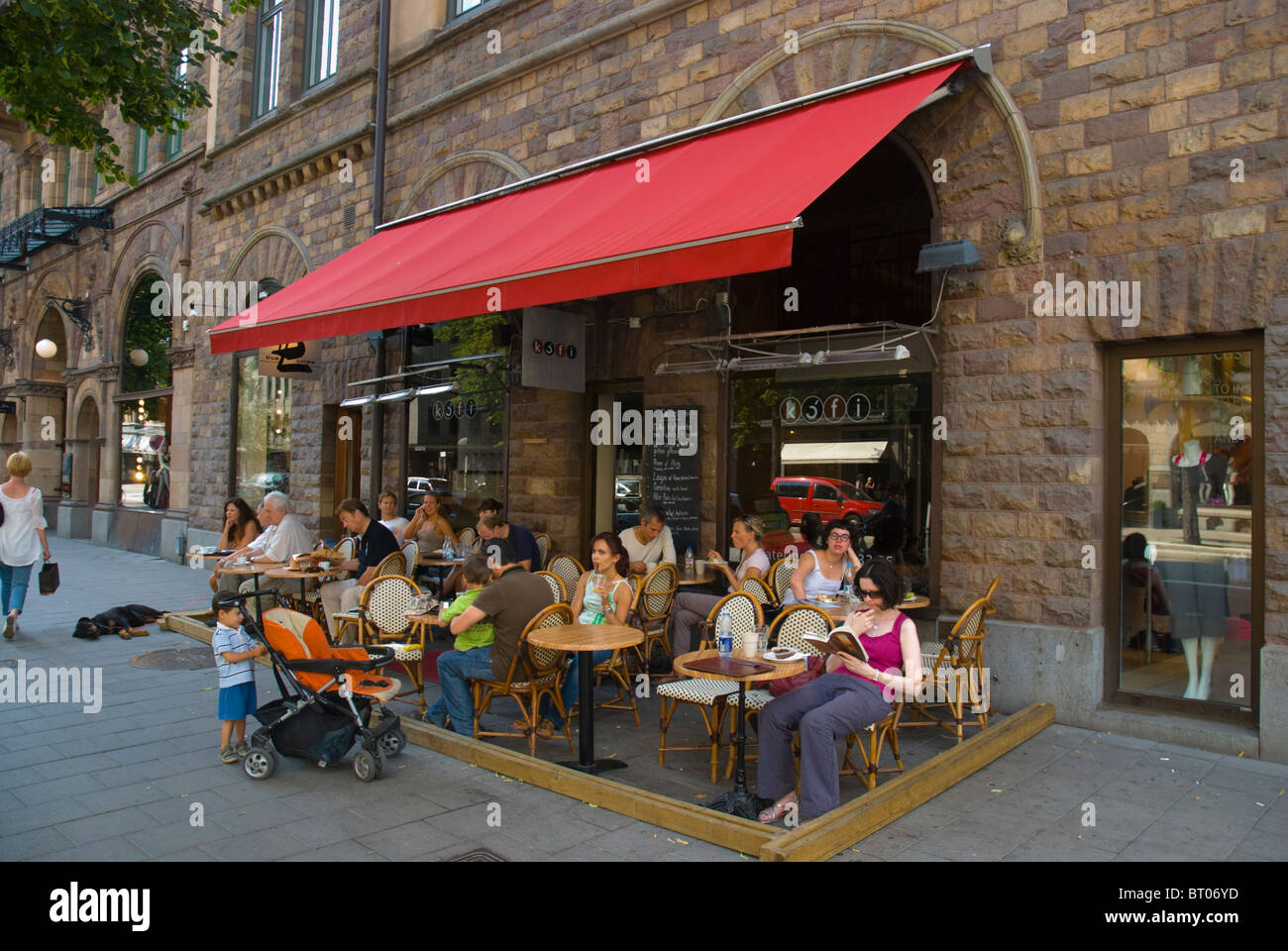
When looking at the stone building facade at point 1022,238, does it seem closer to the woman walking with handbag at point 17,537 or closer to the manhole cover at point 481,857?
the manhole cover at point 481,857

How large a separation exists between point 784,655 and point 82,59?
8.26 meters

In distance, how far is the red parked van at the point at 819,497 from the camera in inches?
311

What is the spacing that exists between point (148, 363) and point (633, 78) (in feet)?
48.3

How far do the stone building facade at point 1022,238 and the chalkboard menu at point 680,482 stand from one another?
0.46 feet

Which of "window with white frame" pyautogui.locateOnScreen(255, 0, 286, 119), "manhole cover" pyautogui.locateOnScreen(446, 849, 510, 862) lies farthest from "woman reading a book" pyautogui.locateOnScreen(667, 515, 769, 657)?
"window with white frame" pyautogui.locateOnScreen(255, 0, 286, 119)

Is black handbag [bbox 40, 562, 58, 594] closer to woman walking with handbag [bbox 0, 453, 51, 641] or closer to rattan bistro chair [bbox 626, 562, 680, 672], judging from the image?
woman walking with handbag [bbox 0, 453, 51, 641]

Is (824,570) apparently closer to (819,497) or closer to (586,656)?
(819,497)

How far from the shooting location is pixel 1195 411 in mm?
6047

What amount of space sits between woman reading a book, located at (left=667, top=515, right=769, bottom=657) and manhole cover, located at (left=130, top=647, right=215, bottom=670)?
4278mm

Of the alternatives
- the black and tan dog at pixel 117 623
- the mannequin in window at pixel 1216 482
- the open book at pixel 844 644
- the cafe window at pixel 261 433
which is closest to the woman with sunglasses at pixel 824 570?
the open book at pixel 844 644

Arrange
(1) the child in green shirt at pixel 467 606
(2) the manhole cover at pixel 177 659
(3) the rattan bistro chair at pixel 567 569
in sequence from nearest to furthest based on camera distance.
Answer: (1) the child in green shirt at pixel 467 606 → (2) the manhole cover at pixel 177 659 → (3) the rattan bistro chair at pixel 567 569

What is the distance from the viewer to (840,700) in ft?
14.9

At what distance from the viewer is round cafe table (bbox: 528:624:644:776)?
514 cm

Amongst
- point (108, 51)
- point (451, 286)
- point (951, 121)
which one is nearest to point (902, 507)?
point (951, 121)
